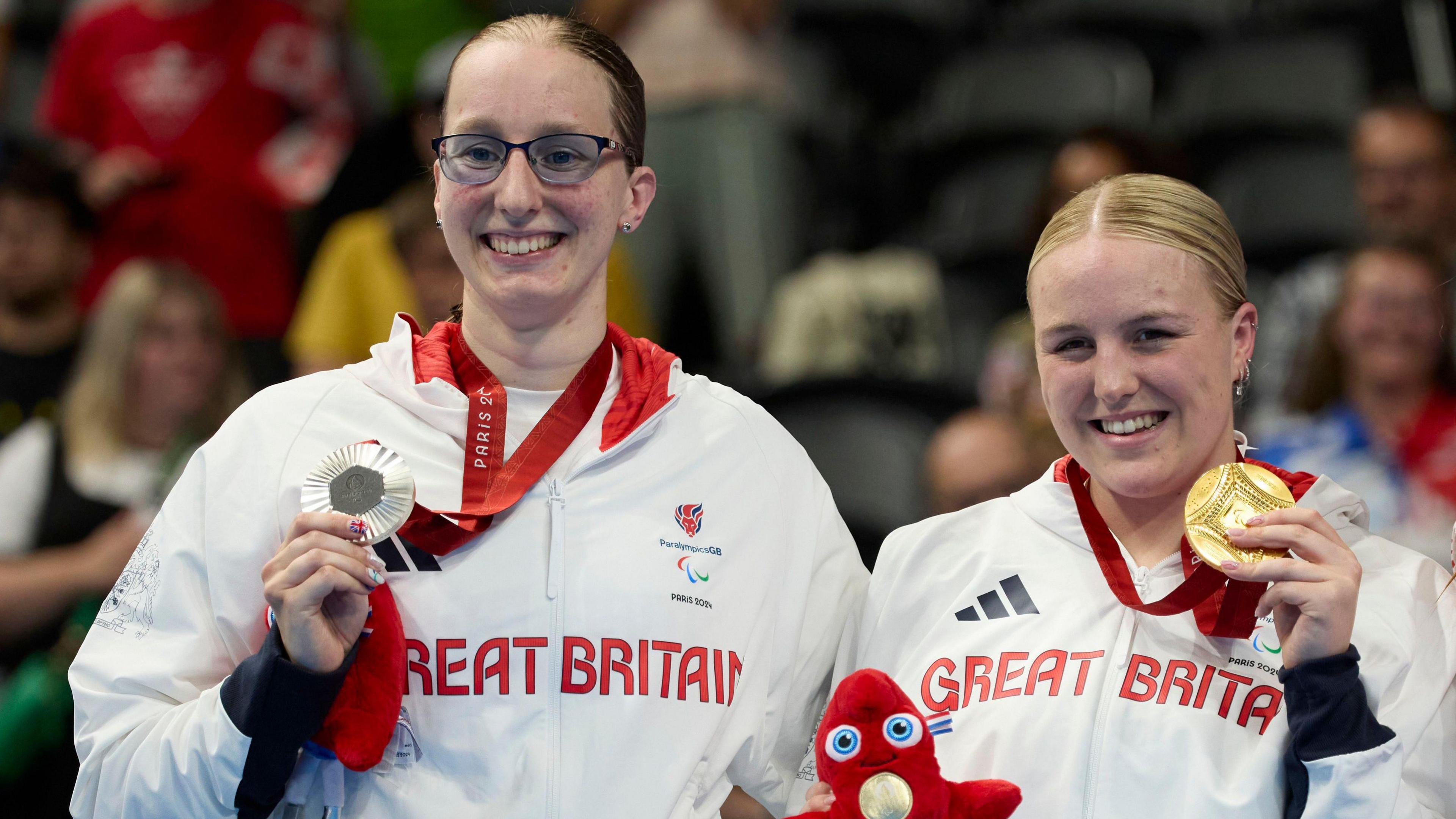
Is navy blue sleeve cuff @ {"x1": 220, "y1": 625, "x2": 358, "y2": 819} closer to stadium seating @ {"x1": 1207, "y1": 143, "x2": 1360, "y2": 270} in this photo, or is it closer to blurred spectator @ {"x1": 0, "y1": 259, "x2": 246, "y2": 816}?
blurred spectator @ {"x1": 0, "y1": 259, "x2": 246, "y2": 816}

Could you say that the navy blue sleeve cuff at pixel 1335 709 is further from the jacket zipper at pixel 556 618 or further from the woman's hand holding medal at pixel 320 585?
the woman's hand holding medal at pixel 320 585

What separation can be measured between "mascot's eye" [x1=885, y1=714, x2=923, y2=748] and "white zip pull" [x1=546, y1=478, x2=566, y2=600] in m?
0.55

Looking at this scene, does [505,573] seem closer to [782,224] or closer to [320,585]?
[320,585]

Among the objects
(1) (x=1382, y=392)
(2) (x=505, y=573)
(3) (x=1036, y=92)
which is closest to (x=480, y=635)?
(2) (x=505, y=573)

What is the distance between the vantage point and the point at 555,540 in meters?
2.40

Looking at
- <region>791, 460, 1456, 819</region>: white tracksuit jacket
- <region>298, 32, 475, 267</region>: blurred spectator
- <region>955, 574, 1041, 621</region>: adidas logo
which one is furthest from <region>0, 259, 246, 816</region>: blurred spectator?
<region>955, 574, 1041, 621</region>: adidas logo

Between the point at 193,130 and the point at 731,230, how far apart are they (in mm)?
2143

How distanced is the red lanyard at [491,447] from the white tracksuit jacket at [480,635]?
1.1 inches

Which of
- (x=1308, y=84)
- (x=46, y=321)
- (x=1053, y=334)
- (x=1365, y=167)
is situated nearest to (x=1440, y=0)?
(x=1308, y=84)

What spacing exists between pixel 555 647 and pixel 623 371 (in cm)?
52

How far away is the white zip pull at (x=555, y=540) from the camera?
2.37 metres

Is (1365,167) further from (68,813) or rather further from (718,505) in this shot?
(68,813)

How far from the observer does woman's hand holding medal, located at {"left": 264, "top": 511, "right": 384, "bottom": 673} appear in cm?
214

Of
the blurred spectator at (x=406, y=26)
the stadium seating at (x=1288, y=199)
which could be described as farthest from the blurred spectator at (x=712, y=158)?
the stadium seating at (x=1288, y=199)
